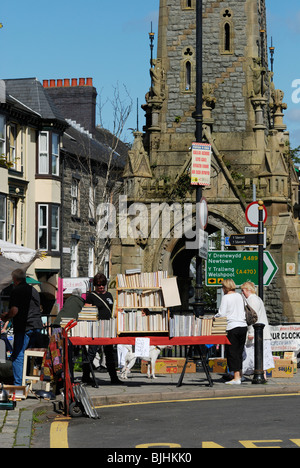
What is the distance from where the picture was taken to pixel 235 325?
1669cm

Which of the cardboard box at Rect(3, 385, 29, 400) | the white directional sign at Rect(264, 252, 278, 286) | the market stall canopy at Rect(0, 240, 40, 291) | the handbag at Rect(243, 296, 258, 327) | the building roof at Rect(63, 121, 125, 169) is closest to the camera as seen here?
the cardboard box at Rect(3, 385, 29, 400)

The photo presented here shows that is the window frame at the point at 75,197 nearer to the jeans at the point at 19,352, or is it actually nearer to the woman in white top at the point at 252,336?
the woman in white top at the point at 252,336

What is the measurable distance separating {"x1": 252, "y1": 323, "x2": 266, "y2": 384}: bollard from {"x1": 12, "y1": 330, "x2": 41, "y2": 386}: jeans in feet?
13.3

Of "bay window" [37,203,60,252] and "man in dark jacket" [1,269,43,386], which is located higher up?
"bay window" [37,203,60,252]

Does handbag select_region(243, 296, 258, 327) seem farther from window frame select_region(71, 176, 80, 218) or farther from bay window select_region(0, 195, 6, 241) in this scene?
window frame select_region(71, 176, 80, 218)

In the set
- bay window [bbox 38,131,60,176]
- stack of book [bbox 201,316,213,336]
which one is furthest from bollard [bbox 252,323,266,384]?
bay window [bbox 38,131,60,176]

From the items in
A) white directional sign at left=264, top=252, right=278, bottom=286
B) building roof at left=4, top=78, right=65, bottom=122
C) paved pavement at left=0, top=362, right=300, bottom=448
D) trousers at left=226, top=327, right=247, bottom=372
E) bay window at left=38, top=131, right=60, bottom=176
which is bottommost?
paved pavement at left=0, top=362, right=300, bottom=448

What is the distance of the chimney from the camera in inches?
2137

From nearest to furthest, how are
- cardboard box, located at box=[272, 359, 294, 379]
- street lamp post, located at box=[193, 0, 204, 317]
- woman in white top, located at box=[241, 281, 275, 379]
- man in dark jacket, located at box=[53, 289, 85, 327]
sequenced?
man in dark jacket, located at box=[53, 289, 85, 327] → woman in white top, located at box=[241, 281, 275, 379] → cardboard box, located at box=[272, 359, 294, 379] → street lamp post, located at box=[193, 0, 204, 317]

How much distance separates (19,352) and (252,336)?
5.09 meters

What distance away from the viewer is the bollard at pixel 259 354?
55.6 ft

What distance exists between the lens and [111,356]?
16.5 metres

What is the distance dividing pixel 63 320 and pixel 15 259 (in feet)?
8.68

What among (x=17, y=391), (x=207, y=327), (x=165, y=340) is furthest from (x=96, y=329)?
(x=17, y=391)
